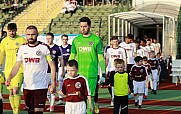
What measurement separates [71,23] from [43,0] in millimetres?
7130

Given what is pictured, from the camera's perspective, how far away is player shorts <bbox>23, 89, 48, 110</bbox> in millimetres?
8172

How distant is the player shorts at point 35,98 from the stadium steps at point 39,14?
23.3 metres

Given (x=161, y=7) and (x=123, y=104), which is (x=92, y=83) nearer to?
(x=123, y=104)

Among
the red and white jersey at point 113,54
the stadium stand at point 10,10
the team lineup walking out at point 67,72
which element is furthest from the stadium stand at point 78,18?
the team lineup walking out at point 67,72

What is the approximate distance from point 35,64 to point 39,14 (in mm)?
26303

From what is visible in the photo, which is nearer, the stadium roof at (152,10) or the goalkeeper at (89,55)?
the goalkeeper at (89,55)

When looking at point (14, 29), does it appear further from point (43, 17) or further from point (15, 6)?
point (15, 6)

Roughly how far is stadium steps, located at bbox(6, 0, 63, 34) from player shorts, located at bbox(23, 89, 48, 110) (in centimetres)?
2333

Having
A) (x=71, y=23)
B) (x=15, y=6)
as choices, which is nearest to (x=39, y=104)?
(x=71, y=23)

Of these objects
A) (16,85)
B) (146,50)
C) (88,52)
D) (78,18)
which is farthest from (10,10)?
(88,52)

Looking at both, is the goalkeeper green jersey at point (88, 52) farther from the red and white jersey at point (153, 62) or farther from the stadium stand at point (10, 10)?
the stadium stand at point (10, 10)

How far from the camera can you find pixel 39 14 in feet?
112

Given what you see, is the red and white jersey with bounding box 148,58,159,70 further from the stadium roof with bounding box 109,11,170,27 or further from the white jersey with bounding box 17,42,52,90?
the white jersey with bounding box 17,42,52,90

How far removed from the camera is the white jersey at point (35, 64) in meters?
8.12
